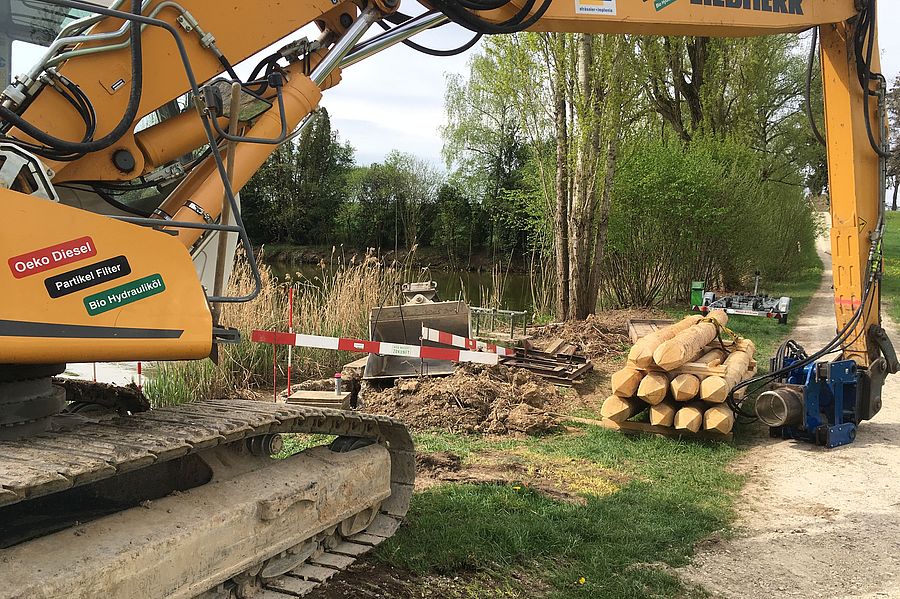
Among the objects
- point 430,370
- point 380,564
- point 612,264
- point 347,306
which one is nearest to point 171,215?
point 380,564

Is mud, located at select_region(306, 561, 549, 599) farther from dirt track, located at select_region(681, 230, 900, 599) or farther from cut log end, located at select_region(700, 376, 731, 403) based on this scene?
cut log end, located at select_region(700, 376, 731, 403)

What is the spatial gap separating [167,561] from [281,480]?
0.71 m

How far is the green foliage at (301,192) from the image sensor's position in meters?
38.2

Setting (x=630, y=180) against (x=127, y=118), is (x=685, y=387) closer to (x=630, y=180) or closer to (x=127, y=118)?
(x=127, y=118)

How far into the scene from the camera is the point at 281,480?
3.36 metres

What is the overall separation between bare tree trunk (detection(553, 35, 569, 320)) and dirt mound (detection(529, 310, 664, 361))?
679 mm

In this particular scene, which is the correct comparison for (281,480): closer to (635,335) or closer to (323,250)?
(635,335)

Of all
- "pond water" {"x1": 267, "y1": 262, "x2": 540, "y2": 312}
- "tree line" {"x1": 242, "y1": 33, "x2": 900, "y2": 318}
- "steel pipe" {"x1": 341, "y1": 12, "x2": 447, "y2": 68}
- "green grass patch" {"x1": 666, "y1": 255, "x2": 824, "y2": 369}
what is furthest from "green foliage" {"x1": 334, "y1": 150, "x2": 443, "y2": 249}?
"steel pipe" {"x1": 341, "y1": 12, "x2": 447, "y2": 68}

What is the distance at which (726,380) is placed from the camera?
22.9ft

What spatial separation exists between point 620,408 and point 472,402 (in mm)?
1364

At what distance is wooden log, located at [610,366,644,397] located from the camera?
6.99 m

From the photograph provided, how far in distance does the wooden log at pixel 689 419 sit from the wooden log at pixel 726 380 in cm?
14

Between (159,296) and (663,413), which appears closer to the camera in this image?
(159,296)

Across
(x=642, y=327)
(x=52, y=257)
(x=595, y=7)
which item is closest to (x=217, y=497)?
(x=52, y=257)
